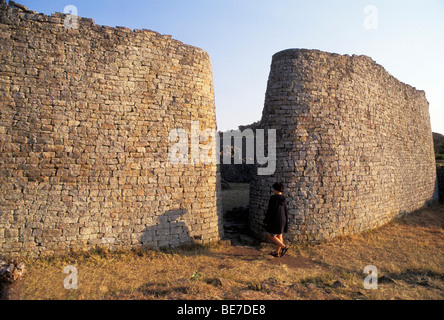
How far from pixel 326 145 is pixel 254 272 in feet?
16.0

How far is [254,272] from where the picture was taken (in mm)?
5824

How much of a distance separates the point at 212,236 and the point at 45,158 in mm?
4911

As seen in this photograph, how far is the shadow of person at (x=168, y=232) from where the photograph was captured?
684 centimetres

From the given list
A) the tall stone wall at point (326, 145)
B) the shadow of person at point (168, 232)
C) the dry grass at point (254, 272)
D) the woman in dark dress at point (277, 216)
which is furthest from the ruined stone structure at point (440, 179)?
the shadow of person at point (168, 232)

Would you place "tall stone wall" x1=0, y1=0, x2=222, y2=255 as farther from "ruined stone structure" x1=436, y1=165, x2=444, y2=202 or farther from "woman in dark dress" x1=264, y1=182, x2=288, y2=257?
"ruined stone structure" x1=436, y1=165, x2=444, y2=202

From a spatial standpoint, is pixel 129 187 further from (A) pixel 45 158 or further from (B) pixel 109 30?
(B) pixel 109 30

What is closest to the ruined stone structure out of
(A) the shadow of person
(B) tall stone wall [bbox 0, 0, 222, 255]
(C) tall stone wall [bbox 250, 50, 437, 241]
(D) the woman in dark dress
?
(C) tall stone wall [bbox 250, 50, 437, 241]

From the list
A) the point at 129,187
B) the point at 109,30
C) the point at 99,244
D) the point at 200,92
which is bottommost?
the point at 99,244

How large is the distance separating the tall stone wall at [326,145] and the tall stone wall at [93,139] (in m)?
2.56

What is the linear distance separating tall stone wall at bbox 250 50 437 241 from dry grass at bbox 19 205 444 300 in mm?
933

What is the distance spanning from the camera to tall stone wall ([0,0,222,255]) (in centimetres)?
601

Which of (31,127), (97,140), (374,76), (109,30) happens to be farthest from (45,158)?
(374,76)

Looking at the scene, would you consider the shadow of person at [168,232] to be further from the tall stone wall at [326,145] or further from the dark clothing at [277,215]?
the tall stone wall at [326,145]

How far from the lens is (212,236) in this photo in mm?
7684
